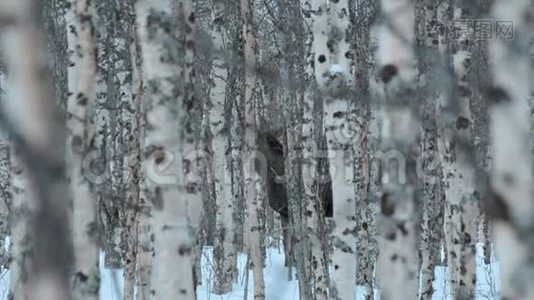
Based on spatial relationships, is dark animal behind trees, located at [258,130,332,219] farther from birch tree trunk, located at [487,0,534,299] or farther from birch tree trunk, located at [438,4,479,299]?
birch tree trunk, located at [487,0,534,299]

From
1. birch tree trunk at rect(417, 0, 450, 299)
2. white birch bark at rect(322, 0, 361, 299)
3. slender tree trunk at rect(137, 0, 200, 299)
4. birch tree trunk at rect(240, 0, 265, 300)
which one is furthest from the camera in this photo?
birch tree trunk at rect(240, 0, 265, 300)

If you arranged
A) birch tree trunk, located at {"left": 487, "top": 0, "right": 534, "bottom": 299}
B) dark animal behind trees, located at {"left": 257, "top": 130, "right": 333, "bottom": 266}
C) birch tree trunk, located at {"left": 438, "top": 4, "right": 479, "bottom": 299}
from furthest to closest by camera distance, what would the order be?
dark animal behind trees, located at {"left": 257, "top": 130, "right": 333, "bottom": 266} < birch tree trunk, located at {"left": 438, "top": 4, "right": 479, "bottom": 299} < birch tree trunk, located at {"left": 487, "top": 0, "right": 534, "bottom": 299}

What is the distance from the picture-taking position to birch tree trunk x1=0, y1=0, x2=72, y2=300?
48.1 inches

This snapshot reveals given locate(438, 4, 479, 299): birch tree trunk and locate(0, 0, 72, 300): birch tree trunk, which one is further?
locate(438, 4, 479, 299): birch tree trunk

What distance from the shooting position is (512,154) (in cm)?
274

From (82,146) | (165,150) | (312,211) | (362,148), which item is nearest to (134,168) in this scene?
(312,211)

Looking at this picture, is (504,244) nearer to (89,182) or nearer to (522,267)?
(522,267)

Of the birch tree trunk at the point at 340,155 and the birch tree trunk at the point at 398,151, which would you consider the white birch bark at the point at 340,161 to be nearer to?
the birch tree trunk at the point at 340,155

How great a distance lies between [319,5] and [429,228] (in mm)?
6704

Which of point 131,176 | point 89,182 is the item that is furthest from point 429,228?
point 89,182

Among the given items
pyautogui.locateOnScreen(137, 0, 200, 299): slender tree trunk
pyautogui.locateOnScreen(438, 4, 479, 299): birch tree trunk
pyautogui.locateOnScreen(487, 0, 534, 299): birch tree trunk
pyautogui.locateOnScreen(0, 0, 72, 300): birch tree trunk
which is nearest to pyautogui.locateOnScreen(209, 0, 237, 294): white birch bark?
pyautogui.locateOnScreen(438, 4, 479, 299): birch tree trunk

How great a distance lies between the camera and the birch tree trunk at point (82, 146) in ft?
20.6

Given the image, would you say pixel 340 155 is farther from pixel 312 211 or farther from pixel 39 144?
pixel 39 144

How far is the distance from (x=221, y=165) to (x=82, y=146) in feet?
29.8
